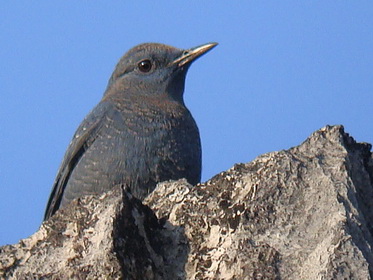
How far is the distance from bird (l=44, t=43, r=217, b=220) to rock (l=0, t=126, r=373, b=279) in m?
3.36

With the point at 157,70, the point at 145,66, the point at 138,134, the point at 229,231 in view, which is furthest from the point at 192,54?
the point at 229,231

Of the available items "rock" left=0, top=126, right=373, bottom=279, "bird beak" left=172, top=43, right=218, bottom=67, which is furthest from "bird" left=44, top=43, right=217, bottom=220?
"rock" left=0, top=126, right=373, bottom=279

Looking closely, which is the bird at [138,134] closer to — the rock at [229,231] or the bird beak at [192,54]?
the bird beak at [192,54]

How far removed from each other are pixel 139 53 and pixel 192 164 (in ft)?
6.56

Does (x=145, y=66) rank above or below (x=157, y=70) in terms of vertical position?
above

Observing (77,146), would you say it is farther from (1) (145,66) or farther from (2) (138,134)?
(1) (145,66)

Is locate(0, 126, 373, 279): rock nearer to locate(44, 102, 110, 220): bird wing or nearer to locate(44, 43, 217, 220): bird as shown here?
locate(44, 43, 217, 220): bird

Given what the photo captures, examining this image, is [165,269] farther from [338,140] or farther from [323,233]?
[338,140]

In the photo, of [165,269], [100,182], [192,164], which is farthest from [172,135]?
[165,269]

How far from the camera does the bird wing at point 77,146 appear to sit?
9250 mm

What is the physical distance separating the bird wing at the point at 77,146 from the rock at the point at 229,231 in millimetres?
4503

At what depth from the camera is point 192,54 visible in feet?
32.8

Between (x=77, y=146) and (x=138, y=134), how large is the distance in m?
1.03

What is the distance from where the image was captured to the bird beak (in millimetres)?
9914
